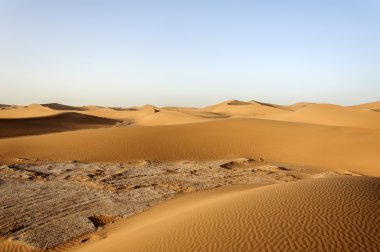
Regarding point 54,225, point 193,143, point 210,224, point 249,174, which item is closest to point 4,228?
point 54,225

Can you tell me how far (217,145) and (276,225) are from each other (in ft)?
45.0

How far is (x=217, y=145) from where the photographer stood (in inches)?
748

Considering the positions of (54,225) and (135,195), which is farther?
(135,195)

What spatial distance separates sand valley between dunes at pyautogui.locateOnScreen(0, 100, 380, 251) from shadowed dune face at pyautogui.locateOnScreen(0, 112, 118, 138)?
12.8m

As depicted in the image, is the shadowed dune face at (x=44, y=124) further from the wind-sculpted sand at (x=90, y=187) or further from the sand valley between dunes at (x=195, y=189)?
the wind-sculpted sand at (x=90, y=187)

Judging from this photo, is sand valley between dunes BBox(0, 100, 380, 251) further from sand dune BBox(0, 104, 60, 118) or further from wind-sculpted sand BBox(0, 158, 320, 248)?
sand dune BBox(0, 104, 60, 118)

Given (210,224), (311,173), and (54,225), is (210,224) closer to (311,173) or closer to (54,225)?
(54,225)

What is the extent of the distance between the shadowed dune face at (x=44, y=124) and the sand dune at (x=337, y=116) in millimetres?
24943

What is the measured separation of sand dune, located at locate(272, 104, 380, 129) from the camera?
33.2m

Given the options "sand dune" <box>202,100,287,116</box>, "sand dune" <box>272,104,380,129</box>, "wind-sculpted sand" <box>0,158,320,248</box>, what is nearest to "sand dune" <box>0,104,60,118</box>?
"sand dune" <box>272,104,380,129</box>

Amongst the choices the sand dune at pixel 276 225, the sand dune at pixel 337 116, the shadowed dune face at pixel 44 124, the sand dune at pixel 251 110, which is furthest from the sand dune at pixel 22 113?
the sand dune at pixel 276 225

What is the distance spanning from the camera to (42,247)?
21.7ft

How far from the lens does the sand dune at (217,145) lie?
53.2 feet

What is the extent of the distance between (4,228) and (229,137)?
14.3 m
